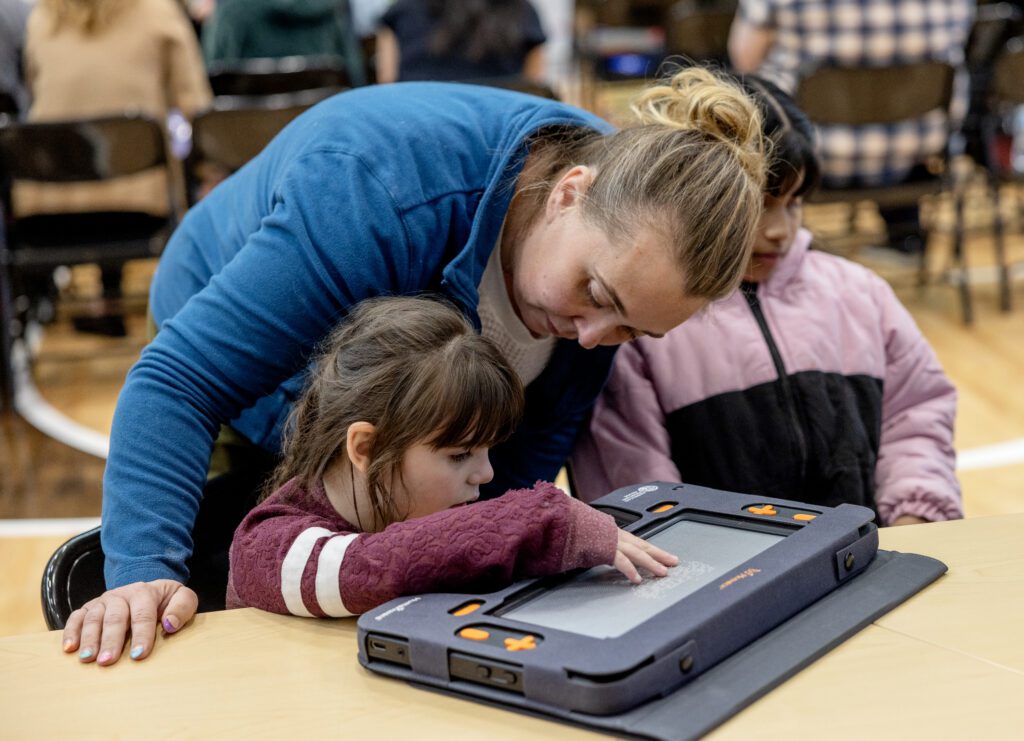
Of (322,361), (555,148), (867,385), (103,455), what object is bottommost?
(103,455)

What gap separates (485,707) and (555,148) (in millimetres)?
743

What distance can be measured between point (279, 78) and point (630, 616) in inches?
132

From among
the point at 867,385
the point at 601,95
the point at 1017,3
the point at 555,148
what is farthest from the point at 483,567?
the point at 601,95

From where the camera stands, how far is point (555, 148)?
57.2 inches

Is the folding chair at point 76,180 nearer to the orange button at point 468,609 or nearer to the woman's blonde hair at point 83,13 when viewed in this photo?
the woman's blonde hair at point 83,13

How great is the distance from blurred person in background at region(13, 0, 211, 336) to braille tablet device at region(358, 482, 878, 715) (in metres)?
2.95

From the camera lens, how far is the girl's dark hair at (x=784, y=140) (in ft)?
5.12

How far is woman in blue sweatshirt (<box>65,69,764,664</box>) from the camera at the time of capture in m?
1.26

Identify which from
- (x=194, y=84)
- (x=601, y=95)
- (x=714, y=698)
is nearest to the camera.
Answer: (x=714, y=698)

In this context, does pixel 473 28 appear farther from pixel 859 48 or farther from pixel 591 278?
pixel 591 278

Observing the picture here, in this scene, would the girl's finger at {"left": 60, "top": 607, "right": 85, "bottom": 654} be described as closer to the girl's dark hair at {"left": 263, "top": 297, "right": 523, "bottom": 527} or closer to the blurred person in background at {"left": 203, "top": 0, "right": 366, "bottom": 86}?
the girl's dark hair at {"left": 263, "top": 297, "right": 523, "bottom": 527}

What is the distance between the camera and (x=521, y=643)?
92 cm

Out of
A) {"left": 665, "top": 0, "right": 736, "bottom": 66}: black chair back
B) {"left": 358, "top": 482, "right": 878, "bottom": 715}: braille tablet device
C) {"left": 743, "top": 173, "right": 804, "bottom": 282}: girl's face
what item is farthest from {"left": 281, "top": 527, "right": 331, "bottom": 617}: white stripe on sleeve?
{"left": 665, "top": 0, "right": 736, "bottom": 66}: black chair back

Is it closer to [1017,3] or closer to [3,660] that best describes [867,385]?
[3,660]
